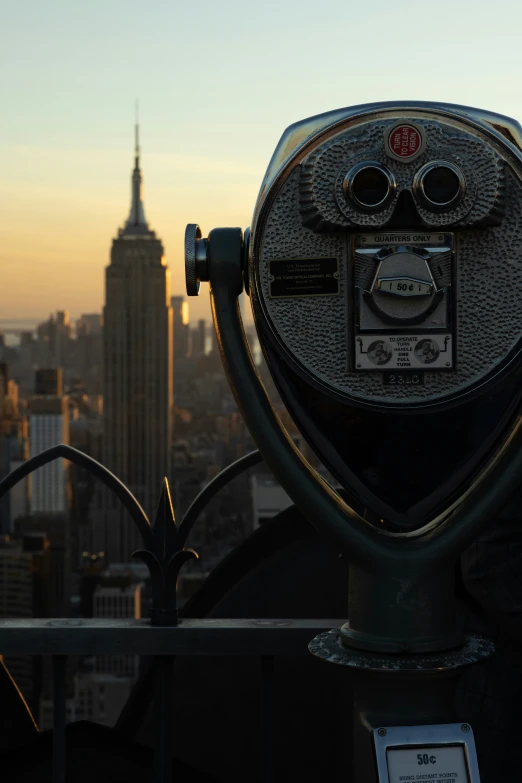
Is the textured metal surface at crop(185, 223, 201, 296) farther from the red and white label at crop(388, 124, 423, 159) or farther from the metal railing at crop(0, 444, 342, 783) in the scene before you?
the metal railing at crop(0, 444, 342, 783)

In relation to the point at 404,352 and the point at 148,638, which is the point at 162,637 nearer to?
the point at 148,638

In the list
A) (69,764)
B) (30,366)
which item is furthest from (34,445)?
(69,764)

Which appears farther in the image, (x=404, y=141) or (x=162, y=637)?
(x=162, y=637)

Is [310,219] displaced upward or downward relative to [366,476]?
upward

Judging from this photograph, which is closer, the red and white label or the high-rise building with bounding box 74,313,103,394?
the red and white label

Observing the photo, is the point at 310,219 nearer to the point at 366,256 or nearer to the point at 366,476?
the point at 366,256

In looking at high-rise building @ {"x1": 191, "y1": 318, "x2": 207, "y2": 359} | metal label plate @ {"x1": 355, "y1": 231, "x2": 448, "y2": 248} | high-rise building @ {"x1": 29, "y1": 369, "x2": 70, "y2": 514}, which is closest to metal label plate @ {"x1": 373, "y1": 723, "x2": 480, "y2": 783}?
metal label plate @ {"x1": 355, "y1": 231, "x2": 448, "y2": 248}

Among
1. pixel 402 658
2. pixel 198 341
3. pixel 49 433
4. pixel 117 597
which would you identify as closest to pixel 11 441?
pixel 49 433

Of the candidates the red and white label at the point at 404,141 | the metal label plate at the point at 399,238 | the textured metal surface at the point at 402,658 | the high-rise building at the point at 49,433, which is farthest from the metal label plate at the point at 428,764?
the high-rise building at the point at 49,433
